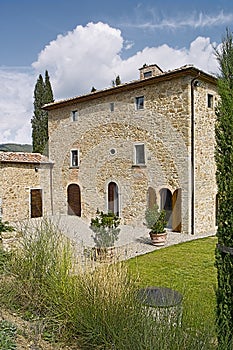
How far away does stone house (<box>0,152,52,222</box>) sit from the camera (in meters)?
13.4

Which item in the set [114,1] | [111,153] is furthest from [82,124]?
[114,1]

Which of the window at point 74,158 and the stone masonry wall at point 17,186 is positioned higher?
the window at point 74,158

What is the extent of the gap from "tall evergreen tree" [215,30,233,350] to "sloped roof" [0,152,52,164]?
11.9 metres

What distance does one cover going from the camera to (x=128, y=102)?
11.9 metres

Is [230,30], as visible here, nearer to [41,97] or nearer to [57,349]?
Answer: [57,349]

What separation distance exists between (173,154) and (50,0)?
20.2 feet

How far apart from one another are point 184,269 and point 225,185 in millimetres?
4392

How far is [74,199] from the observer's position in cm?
1452

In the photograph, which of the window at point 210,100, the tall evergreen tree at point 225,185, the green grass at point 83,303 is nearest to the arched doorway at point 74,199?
the window at point 210,100

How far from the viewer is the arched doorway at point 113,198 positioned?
12633 millimetres

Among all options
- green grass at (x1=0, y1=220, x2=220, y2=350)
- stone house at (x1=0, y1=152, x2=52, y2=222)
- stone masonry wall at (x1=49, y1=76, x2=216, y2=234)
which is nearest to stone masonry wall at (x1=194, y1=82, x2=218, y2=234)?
stone masonry wall at (x1=49, y1=76, x2=216, y2=234)

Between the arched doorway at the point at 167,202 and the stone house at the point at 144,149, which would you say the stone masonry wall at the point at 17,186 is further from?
the arched doorway at the point at 167,202

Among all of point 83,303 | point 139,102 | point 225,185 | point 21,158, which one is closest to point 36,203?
Answer: point 21,158

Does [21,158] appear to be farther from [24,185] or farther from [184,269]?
[184,269]
